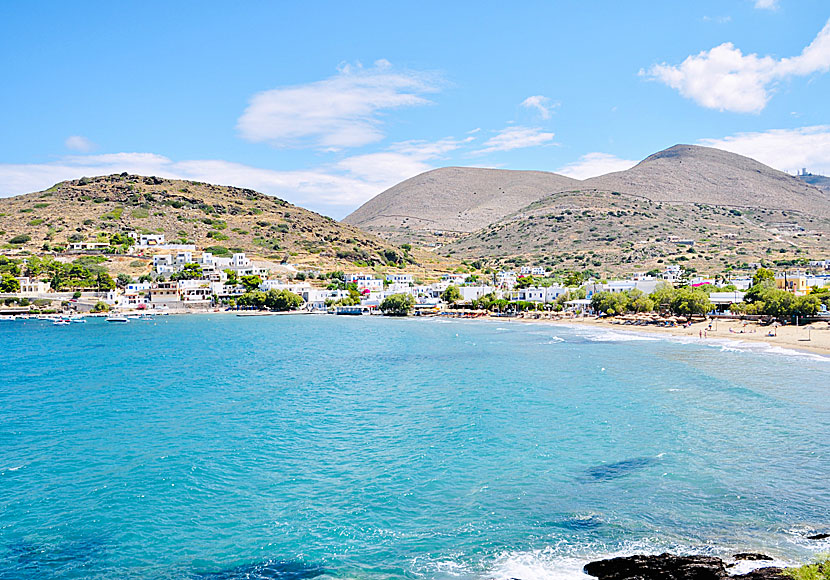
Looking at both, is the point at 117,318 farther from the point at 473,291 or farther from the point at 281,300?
the point at 473,291

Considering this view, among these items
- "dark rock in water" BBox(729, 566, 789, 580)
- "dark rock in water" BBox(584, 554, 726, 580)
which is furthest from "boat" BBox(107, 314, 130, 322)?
"dark rock in water" BBox(729, 566, 789, 580)

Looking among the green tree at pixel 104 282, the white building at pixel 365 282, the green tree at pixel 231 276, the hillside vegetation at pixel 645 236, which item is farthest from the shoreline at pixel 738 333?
the green tree at pixel 104 282

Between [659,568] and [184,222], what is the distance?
143356mm

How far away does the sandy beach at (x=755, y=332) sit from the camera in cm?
4947

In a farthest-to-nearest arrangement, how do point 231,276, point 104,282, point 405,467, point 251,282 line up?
point 231,276 < point 251,282 < point 104,282 < point 405,467

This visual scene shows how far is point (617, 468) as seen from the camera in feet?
66.3

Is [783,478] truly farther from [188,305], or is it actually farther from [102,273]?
[102,273]

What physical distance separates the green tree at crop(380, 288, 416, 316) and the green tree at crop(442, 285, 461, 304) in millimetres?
5657

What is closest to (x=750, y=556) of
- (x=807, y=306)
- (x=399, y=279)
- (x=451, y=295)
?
(x=807, y=306)

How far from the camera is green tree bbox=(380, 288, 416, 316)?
93688 millimetres

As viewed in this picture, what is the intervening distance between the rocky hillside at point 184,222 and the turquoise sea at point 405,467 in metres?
92.8

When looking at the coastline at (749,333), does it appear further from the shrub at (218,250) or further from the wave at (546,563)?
the shrub at (218,250)

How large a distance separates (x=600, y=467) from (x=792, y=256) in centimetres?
13157

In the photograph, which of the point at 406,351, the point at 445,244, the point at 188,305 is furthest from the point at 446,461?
the point at 445,244
